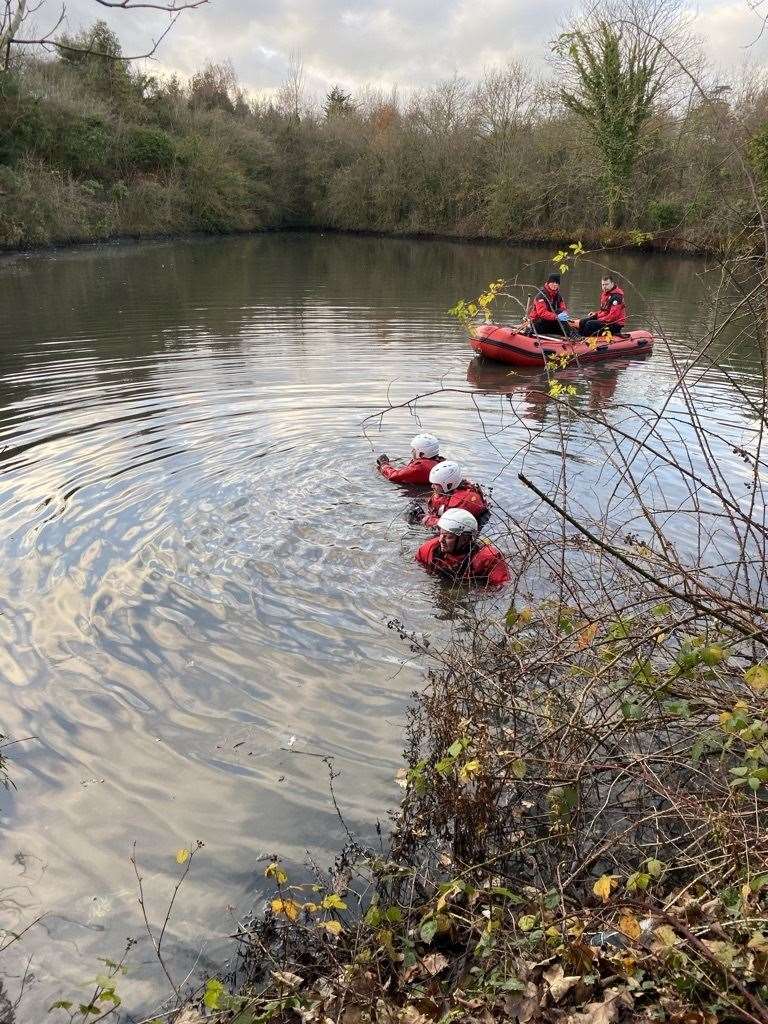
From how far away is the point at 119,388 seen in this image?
41.4 ft

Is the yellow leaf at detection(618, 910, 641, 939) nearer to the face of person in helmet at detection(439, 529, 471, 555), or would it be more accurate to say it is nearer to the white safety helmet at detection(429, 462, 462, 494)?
the face of person in helmet at detection(439, 529, 471, 555)

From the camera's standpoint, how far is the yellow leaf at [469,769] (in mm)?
3236

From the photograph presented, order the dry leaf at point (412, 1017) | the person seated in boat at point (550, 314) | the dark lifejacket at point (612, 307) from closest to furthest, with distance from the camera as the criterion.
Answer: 1. the dry leaf at point (412, 1017)
2. the person seated in boat at point (550, 314)
3. the dark lifejacket at point (612, 307)

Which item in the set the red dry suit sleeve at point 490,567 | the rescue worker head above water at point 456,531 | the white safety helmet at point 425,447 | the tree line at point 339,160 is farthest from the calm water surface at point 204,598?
the tree line at point 339,160

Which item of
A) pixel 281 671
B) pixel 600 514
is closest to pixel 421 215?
pixel 600 514

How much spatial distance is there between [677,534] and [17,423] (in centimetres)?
902

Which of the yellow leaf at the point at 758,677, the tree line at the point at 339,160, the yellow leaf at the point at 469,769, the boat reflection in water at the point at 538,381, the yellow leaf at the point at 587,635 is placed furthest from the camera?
the tree line at the point at 339,160

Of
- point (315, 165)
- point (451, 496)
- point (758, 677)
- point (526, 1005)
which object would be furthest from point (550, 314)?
point (315, 165)

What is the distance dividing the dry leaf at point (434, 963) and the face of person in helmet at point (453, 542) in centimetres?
385

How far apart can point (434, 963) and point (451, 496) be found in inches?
195

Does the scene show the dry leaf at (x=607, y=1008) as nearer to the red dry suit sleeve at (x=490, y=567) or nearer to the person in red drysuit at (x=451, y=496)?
the red dry suit sleeve at (x=490, y=567)

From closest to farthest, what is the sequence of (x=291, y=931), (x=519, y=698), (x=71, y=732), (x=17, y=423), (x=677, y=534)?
(x=291, y=931) → (x=519, y=698) → (x=71, y=732) → (x=677, y=534) → (x=17, y=423)

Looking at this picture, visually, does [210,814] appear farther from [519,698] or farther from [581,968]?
[581,968]

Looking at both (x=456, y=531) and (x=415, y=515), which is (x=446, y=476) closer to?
(x=415, y=515)
